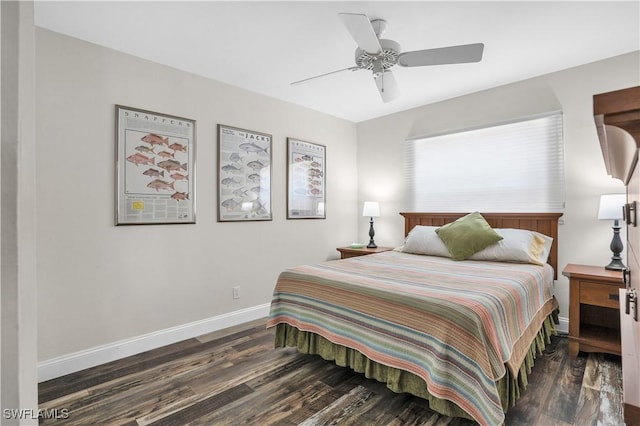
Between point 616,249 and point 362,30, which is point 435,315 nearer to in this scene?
point 362,30

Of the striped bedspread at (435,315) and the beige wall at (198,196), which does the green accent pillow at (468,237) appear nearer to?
the striped bedspread at (435,315)

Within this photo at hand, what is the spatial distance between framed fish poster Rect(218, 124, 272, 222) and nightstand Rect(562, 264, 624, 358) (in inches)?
114

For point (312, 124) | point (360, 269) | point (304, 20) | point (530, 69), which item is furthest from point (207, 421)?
point (530, 69)

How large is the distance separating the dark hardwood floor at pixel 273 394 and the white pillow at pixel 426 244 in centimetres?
118

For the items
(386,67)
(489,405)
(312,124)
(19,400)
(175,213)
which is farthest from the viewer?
(312,124)

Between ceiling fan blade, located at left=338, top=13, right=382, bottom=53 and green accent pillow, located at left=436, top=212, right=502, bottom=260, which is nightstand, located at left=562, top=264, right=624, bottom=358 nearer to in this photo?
green accent pillow, located at left=436, top=212, right=502, bottom=260

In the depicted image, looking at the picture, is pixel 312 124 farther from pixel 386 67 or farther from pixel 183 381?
pixel 183 381

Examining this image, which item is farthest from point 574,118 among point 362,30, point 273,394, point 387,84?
point 273,394

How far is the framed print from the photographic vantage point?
13.0 feet

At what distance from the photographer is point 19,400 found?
352 millimetres

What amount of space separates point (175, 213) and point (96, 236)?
2.07 ft

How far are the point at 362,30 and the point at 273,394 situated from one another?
233cm

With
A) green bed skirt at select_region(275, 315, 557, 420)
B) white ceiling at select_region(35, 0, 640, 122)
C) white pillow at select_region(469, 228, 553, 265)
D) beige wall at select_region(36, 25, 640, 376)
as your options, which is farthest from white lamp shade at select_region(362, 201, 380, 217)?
green bed skirt at select_region(275, 315, 557, 420)

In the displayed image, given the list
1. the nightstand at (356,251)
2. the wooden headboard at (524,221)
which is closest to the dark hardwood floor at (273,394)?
the wooden headboard at (524,221)
